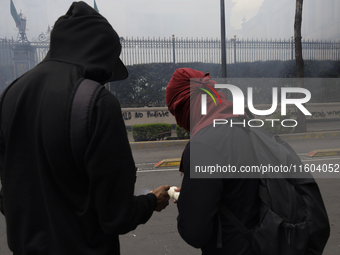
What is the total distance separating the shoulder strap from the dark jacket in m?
0.52

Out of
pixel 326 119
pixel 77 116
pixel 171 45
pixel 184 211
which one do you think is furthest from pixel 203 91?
pixel 326 119

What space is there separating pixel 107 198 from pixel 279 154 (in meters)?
0.81

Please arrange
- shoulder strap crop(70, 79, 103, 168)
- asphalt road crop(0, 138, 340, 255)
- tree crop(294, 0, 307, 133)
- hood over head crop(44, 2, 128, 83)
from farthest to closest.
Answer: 1. tree crop(294, 0, 307, 133)
2. asphalt road crop(0, 138, 340, 255)
3. hood over head crop(44, 2, 128, 83)
4. shoulder strap crop(70, 79, 103, 168)

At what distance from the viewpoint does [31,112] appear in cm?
115

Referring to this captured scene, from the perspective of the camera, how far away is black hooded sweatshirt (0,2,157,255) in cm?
112

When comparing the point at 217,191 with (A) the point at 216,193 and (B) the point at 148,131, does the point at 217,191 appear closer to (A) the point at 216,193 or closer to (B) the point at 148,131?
(A) the point at 216,193

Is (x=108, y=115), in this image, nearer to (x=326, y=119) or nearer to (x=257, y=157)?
(x=257, y=157)

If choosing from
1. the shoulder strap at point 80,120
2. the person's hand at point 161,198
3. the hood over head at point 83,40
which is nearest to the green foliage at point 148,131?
the person's hand at point 161,198

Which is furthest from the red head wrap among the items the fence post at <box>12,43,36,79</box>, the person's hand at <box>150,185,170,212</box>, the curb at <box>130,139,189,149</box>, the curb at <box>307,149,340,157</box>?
the fence post at <box>12,43,36,79</box>

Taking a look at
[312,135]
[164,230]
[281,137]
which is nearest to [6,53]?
[281,137]

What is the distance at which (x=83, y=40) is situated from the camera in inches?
49.0

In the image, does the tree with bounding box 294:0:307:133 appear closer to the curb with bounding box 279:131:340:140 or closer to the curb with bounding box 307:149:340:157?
the curb with bounding box 279:131:340:140

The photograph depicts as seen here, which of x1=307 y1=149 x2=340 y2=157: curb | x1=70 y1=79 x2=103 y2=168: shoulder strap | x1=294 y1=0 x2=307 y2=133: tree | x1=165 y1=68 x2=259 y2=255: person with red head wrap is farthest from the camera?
x1=294 y1=0 x2=307 y2=133: tree

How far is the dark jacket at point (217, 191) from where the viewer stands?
1347mm
